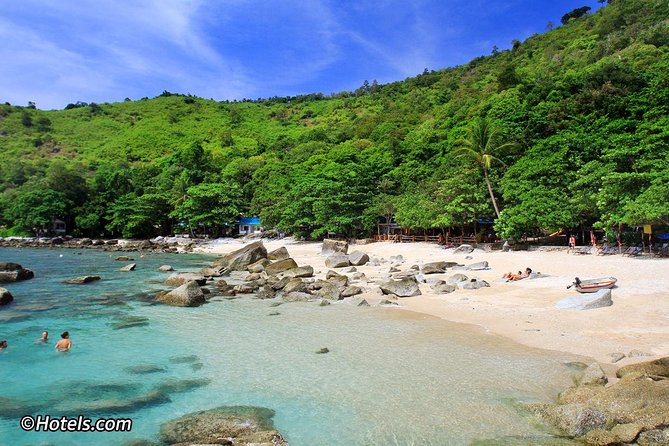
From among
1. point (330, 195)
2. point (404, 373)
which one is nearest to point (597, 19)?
point (330, 195)

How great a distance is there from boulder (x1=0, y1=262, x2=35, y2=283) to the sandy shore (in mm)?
18678

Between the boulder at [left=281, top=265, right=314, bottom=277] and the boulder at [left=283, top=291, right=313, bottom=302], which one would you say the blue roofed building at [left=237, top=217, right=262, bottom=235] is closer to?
the boulder at [left=281, top=265, right=314, bottom=277]

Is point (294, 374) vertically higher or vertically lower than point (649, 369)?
lower

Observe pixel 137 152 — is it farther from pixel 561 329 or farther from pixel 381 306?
pixel 561 329

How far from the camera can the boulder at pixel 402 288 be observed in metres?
17.8

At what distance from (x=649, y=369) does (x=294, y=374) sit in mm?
7368

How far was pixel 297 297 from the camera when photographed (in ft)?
61.3

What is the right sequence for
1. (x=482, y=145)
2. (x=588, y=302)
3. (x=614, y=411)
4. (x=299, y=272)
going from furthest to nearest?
(x=482, y=145) < (x=299, y=272) < (x=588, y=302) < (x=614, y=411)

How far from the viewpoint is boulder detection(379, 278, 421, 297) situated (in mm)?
17797

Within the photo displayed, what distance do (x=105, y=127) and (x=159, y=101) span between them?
86.0ft

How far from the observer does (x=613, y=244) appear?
24.3 m

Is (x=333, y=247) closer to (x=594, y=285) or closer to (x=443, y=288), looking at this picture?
(x=443, y=288)

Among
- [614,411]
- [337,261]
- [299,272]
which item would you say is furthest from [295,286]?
[614,411]

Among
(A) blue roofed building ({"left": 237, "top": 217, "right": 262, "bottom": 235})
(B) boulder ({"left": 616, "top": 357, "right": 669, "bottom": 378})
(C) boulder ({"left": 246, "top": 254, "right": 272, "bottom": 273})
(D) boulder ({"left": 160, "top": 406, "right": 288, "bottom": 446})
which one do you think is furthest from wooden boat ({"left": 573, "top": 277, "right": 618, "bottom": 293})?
(A) blue roofed building ({"left": 237, "top": 217, "right": 262, "bottom": 235})
